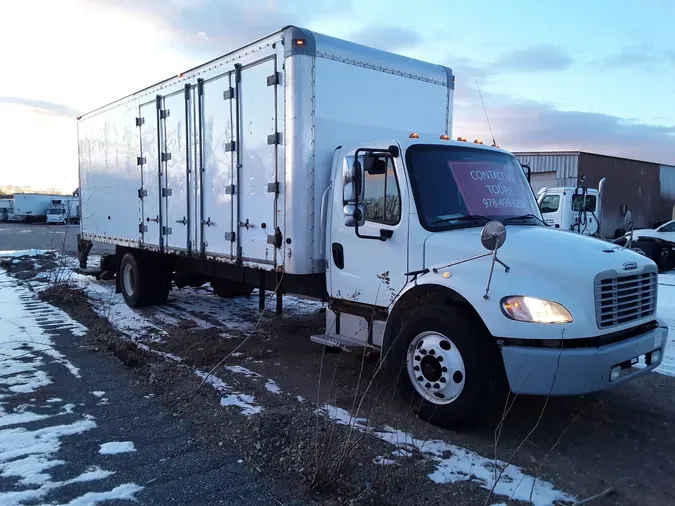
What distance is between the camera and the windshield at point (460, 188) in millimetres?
4977

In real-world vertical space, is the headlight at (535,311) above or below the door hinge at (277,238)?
below

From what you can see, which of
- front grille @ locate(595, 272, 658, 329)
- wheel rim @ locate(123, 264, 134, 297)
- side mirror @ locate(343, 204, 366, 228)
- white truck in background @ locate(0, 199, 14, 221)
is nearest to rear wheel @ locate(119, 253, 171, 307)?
wheel rim @ locate(123, 264, 134, 297)

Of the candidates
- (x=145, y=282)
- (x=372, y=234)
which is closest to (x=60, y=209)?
(x=145, y=282)

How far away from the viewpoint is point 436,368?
459 centimetres

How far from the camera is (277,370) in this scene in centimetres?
625

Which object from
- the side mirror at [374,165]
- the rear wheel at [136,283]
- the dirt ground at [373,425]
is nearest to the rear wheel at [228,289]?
the rear wheel at [136,283]

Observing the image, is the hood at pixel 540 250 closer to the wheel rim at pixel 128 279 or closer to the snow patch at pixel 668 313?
the snow patch at pixel 668 313

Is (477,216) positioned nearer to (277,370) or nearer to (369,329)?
(369,329)

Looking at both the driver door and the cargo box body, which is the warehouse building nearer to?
the cargo box body

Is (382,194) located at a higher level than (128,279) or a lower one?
higher

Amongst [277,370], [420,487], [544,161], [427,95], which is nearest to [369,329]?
[277,370]

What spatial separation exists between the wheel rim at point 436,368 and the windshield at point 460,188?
1041 millimetres

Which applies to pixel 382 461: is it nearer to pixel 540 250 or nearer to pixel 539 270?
pixel 539 270

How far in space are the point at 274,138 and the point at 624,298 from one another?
3.83 metres
